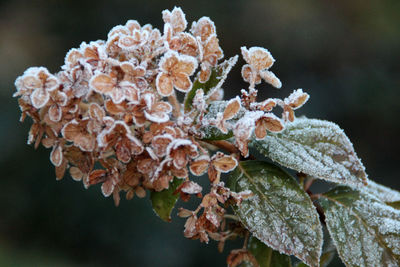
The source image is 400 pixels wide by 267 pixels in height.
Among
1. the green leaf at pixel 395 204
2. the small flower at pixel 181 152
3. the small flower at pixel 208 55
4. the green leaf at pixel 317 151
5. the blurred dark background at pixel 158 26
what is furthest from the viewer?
the blurred dark background at pixel 158 26

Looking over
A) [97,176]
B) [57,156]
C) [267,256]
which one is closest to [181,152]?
[97,176]

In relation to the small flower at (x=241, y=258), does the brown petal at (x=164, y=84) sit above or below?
above

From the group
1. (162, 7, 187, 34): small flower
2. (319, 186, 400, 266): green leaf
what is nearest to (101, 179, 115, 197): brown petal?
(162, 7, 187, 34): small flower

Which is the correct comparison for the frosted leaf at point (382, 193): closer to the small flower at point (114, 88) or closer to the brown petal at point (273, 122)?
the brown petal at point (273, 122)

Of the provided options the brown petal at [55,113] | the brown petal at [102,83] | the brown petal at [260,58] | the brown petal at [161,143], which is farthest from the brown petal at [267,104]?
the brown petal at [55,113]

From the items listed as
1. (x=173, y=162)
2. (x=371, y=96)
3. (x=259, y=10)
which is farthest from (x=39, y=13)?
(x=173, y=162)

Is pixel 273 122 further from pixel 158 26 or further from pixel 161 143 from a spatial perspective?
pixel 158 26

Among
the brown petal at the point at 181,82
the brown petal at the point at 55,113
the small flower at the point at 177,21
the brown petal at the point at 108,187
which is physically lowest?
the brown petal at the point at 108,187
